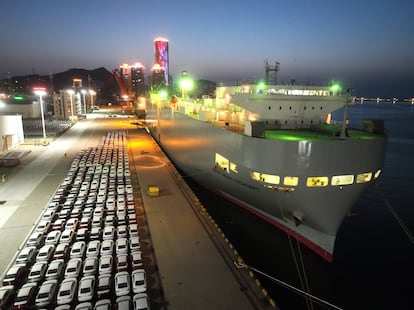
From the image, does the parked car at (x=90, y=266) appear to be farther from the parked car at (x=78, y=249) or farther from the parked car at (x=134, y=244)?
the parked car at (x=134, y=244)

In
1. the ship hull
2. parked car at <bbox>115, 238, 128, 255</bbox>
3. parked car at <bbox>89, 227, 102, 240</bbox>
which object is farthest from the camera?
parked car at <bbox>89, 227, 102, 240</bbox>

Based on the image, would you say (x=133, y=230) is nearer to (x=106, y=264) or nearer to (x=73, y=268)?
(x=106, y=264)

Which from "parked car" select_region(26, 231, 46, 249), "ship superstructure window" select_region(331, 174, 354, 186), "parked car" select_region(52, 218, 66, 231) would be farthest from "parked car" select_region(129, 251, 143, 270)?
"ship superstructure window" select_region(331, 174, 354, 186)

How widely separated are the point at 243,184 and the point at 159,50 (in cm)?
13813

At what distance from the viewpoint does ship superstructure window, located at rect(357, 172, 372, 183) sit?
49.3 feet

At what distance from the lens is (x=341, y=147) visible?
1412 cm

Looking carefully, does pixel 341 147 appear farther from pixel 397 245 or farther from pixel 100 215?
pixel 100 215

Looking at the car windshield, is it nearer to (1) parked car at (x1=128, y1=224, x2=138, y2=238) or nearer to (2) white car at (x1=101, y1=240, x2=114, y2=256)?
(2) white car at (x1=101, y1=240, x2=114, y2=256)

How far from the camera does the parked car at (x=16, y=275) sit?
11038mm

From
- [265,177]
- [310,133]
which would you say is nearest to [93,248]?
[265,177]

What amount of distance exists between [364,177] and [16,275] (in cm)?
1767

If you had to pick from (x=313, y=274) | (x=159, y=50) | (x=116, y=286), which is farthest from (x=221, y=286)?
(x=159, y=50)

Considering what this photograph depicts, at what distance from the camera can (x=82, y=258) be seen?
12.9 meters

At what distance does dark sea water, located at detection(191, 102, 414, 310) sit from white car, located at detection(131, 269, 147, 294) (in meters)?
6.64
